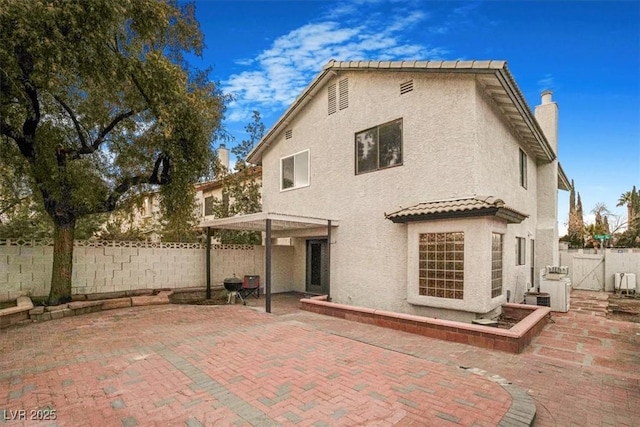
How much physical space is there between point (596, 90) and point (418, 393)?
16.4 meters

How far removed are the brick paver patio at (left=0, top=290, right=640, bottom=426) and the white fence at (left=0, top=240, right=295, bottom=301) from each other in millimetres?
2152

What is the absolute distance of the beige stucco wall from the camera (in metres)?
8.41

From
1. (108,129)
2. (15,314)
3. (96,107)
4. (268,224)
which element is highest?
(96,107)

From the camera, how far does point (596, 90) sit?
548 inches

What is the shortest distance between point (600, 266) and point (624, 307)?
5.31m

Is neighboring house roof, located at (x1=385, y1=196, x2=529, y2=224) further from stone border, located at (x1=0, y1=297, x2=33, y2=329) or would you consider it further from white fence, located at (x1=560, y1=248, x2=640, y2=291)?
white fence, located at (x1=560, y1=248, x2=640, y2=291)

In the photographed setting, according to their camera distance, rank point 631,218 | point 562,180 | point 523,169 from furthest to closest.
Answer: point 631,218
point 562,180
point 523,169

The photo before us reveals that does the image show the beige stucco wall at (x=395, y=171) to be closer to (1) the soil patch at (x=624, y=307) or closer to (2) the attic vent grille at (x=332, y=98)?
(2) the attic vent grille at (x=332, y=98)

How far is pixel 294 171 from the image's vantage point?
13359mm

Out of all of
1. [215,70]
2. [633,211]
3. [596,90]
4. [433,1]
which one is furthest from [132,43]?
[633,211]

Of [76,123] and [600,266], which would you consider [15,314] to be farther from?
[600,266]

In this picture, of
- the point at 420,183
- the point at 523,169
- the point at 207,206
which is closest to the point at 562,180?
the point at 523,169

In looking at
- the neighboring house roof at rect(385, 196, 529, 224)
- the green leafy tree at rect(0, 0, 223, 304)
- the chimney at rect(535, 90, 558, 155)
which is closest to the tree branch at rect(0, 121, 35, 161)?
the green leafy tree at rect(0, 0, 223, 304)

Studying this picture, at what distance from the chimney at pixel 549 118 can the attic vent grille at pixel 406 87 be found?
8.37 meters
